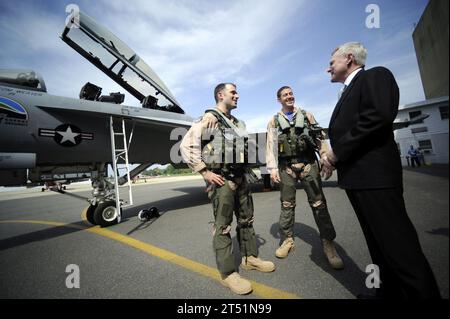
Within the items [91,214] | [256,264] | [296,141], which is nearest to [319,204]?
[296,141]

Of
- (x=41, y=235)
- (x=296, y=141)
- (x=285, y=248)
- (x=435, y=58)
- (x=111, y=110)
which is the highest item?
(x=111, y=110)

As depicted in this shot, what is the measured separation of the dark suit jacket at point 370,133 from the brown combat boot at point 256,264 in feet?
4.42

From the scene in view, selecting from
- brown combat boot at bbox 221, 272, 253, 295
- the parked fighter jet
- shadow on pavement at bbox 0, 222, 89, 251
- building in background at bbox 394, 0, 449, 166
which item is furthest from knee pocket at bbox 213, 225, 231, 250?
shadow on pavement at bbox 0, 222, 89, 251

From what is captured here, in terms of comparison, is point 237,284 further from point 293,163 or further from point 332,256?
point 293,163

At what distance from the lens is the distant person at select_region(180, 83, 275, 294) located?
2133 mm

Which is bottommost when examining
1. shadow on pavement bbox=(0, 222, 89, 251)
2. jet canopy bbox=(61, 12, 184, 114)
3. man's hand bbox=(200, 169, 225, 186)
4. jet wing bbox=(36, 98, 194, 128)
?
shadow on pavement bbox=(0, 222, 89, 251)

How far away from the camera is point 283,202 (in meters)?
2.83

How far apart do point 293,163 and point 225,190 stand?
3.59ft

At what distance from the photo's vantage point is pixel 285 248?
275cm

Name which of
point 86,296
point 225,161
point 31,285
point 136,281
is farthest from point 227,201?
point 31,285

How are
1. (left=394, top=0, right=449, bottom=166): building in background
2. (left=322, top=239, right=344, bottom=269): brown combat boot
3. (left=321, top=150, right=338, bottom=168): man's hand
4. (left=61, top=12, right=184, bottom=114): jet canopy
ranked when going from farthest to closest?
(left=61, top=12, right=184, bottom=114): jet canopy, (left=322, top=239, right=344, bottom=269): brown combat boot, (left=321, top=150, right=338, bottom=168): man's hand, (left=394, top=0, right=449, bottom=166): building in background

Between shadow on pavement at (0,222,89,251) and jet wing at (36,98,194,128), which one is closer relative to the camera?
shadow on pavement at (0,222,89,251)

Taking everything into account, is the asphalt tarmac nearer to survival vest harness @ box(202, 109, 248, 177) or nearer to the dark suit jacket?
the dark suit jacket

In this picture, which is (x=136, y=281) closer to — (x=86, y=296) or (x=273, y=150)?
(x=86, y=296)
